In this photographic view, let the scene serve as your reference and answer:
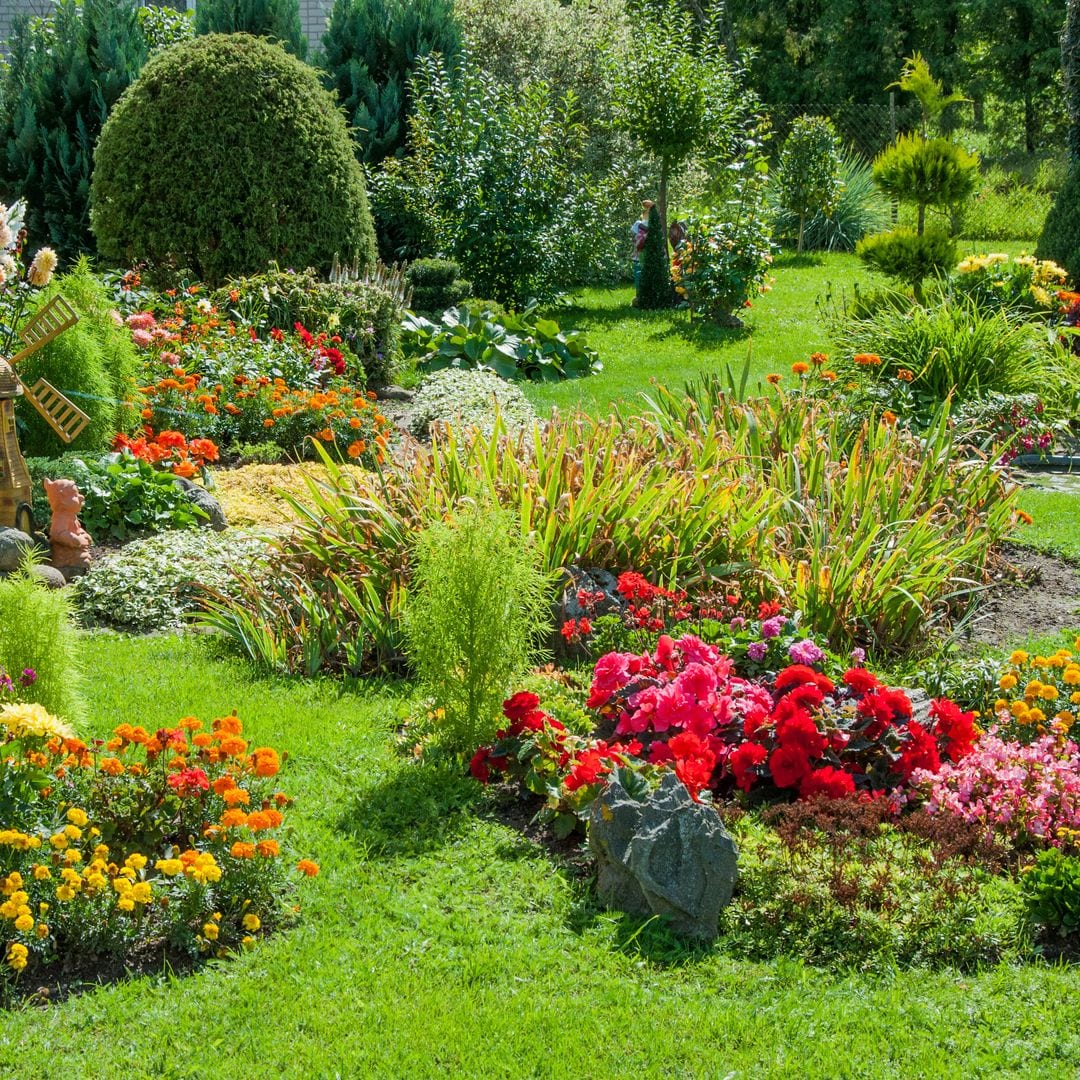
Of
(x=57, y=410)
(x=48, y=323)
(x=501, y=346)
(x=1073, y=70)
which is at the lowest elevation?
(x=501, y=346)

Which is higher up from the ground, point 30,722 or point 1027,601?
point 30,722

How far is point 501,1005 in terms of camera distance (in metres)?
3.45

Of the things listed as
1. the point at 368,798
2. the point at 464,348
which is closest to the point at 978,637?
the point at 368,798

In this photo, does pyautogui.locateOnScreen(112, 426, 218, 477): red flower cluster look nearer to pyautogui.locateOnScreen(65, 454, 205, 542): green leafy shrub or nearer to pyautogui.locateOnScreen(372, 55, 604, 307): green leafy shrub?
pyautogui.locateOnScreen(65, 454, 205, 542): green leafy shrub

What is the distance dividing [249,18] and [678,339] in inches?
331

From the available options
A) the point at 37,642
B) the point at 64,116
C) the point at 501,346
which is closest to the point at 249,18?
the point at 64,116

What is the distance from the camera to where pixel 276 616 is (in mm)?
5973

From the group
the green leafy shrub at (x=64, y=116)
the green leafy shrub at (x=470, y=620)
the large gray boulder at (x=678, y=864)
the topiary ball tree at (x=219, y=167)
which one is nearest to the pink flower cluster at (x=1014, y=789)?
the large gray boulder at (x=678, y=864)

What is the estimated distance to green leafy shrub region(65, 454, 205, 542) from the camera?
7.46 m

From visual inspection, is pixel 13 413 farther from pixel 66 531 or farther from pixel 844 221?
pixel 844 221

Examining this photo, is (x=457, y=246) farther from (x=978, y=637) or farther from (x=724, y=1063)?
(x=724, y=1063)

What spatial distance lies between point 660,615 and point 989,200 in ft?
65.6

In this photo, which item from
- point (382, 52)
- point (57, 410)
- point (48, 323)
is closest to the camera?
point (48, 323)

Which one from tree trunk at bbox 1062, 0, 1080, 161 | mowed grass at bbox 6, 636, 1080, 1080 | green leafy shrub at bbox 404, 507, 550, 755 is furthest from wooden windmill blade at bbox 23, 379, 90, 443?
tree trunk at bbox 1062, 0, 1080, 161
